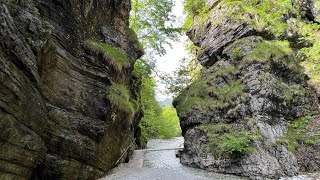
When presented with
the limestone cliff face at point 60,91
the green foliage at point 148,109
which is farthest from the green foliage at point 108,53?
the green foliage at point 148,109

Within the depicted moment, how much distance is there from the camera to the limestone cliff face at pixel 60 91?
6.46m

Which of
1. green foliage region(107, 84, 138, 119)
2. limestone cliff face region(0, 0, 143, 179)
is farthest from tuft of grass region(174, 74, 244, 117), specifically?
green foliage region(107, 84, 138, 119)

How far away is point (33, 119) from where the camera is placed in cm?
729

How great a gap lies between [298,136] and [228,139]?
3.82 m

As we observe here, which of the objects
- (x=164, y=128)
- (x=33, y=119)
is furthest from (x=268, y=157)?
(x=164, y=128)

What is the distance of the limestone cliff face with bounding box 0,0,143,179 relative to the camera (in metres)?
6.46

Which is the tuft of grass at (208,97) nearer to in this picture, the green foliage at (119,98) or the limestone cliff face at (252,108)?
the limestone cliff face at (252,108)

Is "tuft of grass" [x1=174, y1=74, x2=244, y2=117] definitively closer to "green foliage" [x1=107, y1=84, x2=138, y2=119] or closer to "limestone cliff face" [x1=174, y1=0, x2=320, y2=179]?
"limestone cliff face" [x1=174, y1=0, x2=320, y2=179]

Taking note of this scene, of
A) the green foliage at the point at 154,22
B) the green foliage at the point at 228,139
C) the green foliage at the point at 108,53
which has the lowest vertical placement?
the green foliage at the point at 228,139

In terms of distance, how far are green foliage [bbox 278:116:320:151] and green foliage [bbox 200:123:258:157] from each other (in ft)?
5.85

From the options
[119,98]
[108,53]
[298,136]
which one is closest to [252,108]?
[298,136]

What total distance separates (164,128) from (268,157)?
28.0 meters

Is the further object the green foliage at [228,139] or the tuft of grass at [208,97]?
the tuft of grass at [208,97]

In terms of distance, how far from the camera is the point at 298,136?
500 inches
